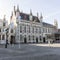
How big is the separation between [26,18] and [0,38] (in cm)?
1654

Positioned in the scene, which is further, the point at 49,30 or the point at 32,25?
the point at 49,30

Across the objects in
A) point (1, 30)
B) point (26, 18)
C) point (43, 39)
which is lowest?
point (43, 39)

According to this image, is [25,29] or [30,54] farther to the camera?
[25,29]

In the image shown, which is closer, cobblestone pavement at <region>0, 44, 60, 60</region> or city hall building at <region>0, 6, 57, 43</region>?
cobblestone pavement at <region>0, 44, 60, 60</region>

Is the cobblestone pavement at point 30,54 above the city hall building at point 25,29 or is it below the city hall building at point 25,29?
below

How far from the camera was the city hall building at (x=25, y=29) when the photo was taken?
55.3 meters

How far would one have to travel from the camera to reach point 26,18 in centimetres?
6094

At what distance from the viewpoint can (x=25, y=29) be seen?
58438 mm

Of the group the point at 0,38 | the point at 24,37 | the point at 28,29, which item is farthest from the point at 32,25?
the point at 0,38

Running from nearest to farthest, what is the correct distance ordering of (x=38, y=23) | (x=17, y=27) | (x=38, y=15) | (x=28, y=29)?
(x=17, y=27) → (x=28, y=29) → (x=38, y=23) → (x=38, y=15)

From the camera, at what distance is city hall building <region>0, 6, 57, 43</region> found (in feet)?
181

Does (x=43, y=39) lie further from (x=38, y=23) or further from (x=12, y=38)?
(x=12, y=38)

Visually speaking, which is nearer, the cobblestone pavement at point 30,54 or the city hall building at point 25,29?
the cobblestone pavement at point 30,54

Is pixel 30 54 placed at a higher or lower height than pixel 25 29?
lower
